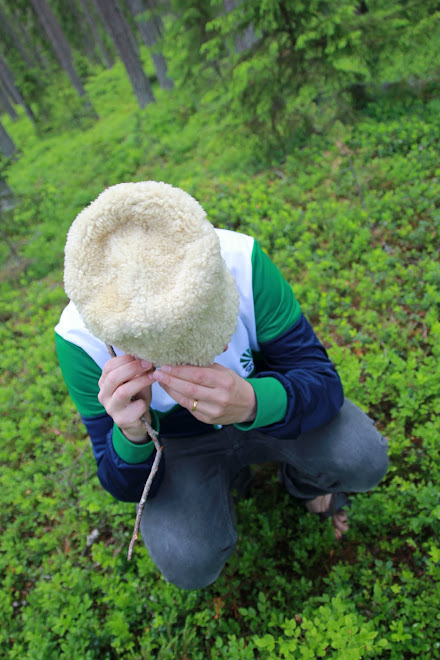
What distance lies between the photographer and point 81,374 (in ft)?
5.41

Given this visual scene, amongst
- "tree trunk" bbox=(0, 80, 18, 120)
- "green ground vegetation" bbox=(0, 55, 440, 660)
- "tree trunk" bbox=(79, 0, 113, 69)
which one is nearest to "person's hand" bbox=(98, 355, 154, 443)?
"green ground vegetation" bbox=(0, 55, 440, 660)

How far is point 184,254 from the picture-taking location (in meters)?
0.99

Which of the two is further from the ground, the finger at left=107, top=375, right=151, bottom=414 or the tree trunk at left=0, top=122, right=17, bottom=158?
the tree trunk at left=0, top=122, right=17, bottom=158

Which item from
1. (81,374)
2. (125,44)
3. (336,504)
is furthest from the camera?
(125,44)

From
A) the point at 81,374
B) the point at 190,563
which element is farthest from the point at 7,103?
the point at 190,563

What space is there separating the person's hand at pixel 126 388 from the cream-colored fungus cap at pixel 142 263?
0.74ft

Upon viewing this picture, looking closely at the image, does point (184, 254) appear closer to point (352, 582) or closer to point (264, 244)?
point (352, 582)

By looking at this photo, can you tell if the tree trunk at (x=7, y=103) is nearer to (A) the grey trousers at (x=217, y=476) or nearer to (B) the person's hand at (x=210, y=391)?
(A) the grey trousers at (x=217, y=476)

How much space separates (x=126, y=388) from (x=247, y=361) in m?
0.70

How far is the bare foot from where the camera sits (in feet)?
7.02

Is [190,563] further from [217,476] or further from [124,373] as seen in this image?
[124,373]

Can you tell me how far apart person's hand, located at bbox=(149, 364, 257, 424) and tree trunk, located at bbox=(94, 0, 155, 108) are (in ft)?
38.7

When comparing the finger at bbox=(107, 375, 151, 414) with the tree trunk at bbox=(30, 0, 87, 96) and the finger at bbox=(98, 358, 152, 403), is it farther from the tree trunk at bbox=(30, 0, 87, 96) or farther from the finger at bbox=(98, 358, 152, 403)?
the tree trunk at bbox=(30, 0, 87, 96)

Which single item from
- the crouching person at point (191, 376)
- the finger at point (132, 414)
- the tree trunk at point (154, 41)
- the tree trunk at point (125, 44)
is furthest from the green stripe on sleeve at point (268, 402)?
the tree trunk at point (154, 41)
